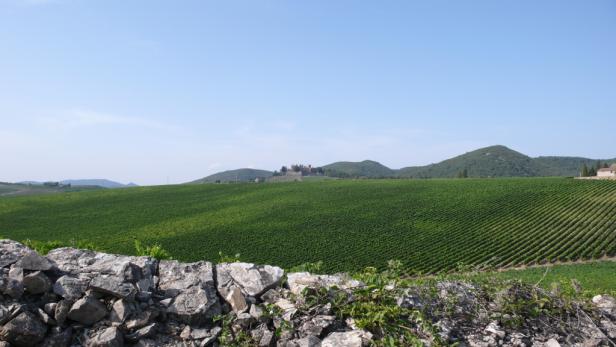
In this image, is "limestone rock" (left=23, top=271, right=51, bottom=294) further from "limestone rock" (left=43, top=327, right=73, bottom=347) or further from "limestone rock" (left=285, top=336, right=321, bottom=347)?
"limestone rock" (left=285, top=336, right=321, bottom=347)

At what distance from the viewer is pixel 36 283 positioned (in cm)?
451

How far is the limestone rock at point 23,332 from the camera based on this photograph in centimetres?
416

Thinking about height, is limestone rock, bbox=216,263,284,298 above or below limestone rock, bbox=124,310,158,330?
above

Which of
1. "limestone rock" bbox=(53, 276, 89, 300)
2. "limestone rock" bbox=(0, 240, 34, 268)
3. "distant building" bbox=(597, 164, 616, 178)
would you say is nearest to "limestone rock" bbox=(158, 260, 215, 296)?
"limestone rock" bbox=(53, 276, 89, 300)

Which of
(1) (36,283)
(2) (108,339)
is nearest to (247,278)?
(2) (108,339)

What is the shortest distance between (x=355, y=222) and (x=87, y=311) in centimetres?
4701

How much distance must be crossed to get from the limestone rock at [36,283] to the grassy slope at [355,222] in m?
23.6

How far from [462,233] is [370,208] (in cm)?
1756

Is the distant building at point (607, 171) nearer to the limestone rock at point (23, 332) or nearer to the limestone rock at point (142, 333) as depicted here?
the limestone rock at point (142, 333)

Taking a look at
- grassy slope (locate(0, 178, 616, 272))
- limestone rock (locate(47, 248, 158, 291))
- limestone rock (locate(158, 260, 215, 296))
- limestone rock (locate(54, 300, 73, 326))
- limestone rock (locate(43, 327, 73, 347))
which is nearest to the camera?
limestone rock (locate(43, 327, 73, 347))

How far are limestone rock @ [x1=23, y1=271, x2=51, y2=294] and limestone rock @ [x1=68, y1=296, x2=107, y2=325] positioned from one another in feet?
1.60

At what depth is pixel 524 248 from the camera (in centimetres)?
3784

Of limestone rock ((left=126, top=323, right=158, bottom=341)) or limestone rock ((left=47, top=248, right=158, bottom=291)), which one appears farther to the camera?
limestone rock ((left=47, top=248, right=158, bottom=291))

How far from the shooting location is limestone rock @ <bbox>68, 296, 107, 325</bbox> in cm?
439
